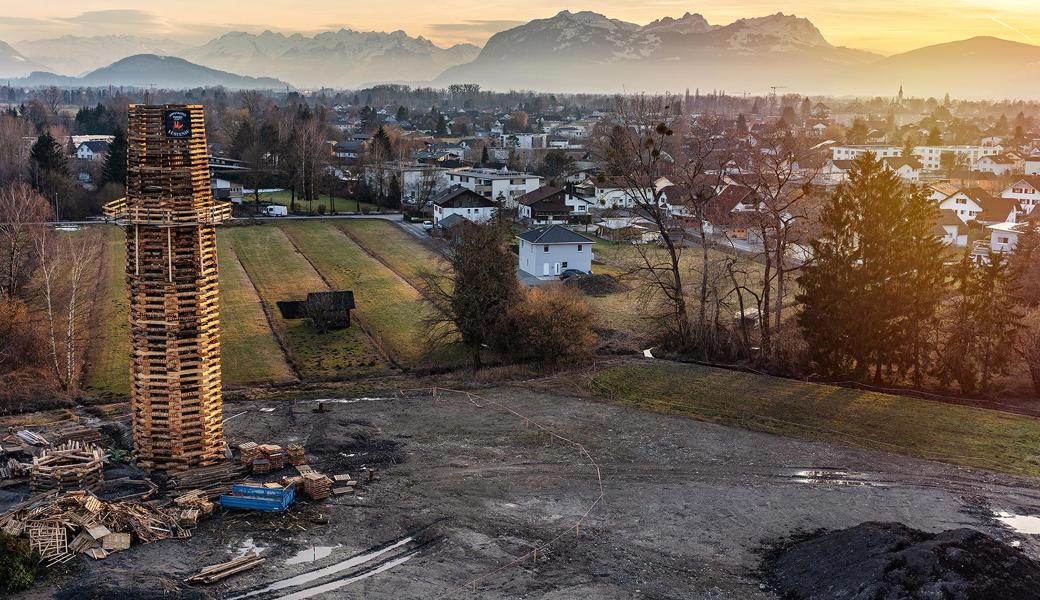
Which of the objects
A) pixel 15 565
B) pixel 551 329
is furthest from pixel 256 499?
pixel 551 329

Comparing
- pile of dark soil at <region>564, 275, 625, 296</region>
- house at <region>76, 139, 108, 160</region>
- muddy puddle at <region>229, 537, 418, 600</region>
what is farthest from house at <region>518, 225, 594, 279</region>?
house at <region>76, 139, 108, 160</region>

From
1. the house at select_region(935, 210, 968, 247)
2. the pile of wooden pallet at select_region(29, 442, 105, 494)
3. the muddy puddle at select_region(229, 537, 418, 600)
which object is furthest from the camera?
the house at select_region(935, 210, 968, 247)

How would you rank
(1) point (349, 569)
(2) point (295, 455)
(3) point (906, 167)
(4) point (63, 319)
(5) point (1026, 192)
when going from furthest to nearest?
1. (3) point (906, 167)
2. (5) point (1026, 192)
3. (4) point (63, 319)
4. (2) point (295, 455)
5. (1) point (349, 569)

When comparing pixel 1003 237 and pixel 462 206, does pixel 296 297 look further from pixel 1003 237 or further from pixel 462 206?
pixel 1003 237

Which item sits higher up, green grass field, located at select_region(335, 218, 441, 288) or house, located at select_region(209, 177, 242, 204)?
house, located at select_region(209, 177, 242, 204)

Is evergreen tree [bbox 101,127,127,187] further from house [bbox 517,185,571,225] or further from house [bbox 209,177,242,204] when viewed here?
house [bbox 517,185,571,225]

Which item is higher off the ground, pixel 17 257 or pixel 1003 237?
pixel 1003 237

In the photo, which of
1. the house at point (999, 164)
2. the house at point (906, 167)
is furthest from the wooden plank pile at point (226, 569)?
the house at point (999, 164)
